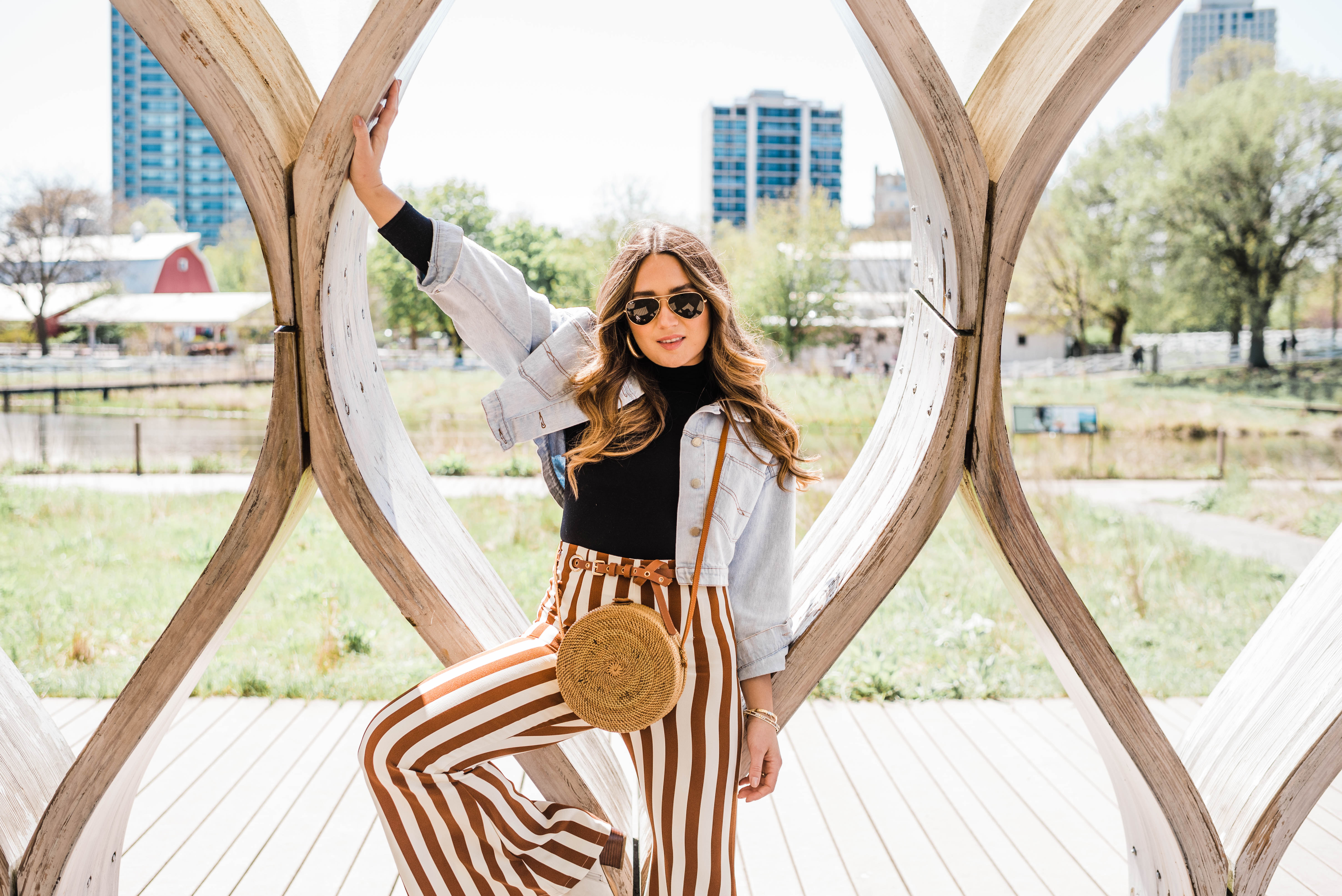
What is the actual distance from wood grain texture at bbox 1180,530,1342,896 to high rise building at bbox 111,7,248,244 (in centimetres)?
1555

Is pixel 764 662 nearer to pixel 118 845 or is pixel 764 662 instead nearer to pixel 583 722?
pixel 583 722

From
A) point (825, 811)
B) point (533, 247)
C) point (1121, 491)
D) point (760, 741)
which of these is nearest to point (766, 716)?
point (760, 741)

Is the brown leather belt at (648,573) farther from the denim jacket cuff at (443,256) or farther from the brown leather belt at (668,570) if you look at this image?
the denim jacket cuff at (443,256)

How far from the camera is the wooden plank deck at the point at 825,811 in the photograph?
2.18 metres

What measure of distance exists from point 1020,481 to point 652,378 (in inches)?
26.5

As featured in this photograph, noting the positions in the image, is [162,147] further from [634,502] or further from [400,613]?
[634,502]

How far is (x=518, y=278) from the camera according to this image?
1.56 meters

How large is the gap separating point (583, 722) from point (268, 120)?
1.12 meters

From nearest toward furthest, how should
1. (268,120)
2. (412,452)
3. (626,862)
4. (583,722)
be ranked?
(268,120)
(583,722)
(626,862)
(412,452)

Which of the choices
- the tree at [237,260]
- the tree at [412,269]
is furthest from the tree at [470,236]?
the tree at [237,260]

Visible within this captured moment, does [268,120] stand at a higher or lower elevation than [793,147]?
lower

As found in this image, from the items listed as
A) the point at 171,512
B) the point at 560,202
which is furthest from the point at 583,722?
the point at 560,202

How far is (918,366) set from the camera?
1757 mm

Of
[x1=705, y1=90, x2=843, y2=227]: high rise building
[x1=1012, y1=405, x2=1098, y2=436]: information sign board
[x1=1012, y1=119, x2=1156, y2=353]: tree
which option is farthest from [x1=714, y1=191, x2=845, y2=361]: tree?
[x1=705, y1=90, x2=843, y2=227]: high rise building
